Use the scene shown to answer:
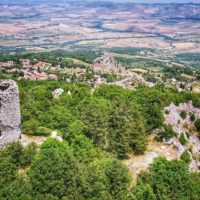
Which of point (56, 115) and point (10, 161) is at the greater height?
point (10, 161)

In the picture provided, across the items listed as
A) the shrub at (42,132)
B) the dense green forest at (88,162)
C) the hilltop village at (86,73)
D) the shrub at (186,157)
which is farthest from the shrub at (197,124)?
the hilltop village at (86,73)

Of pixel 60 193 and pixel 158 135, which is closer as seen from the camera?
pixel 60 193

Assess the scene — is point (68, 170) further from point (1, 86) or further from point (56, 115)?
point (56, 115)

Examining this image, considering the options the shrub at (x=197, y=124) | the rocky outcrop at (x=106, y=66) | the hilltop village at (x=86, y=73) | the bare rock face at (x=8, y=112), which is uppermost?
the bare rock face at (x=8, y=112)

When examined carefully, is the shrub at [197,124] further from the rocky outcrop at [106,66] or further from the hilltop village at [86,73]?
the rocky outcrop at [106,66]

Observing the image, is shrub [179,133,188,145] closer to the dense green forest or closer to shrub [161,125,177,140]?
shrub [161,125,177,140]

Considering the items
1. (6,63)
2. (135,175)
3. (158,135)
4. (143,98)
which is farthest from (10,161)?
(6,63)
